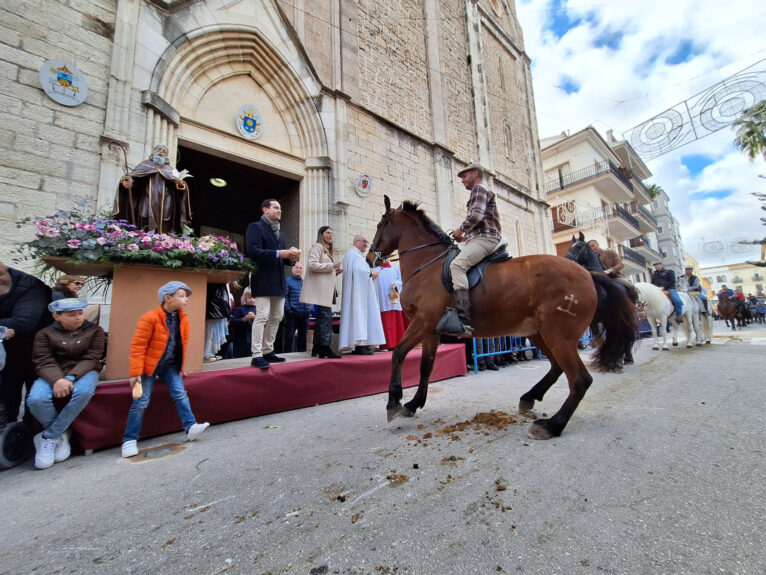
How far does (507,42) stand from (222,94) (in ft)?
54.5

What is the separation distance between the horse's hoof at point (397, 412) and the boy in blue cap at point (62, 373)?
2605 millimetres

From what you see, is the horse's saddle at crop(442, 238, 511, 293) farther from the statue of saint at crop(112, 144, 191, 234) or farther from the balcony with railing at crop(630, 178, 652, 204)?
the balcony with railing at crop(630, 178, 652, 204)

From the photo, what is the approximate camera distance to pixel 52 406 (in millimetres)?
2576

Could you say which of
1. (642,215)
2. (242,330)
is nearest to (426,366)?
(242,330)

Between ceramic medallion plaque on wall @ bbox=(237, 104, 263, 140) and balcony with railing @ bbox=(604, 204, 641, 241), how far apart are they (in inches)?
951

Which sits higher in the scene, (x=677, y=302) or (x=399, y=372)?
(x=677, y=302)

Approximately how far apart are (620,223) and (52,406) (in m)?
29.3

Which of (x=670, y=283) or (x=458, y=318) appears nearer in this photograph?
(x=458, y=318)

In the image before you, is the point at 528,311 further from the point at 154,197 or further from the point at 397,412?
the point at 154,197

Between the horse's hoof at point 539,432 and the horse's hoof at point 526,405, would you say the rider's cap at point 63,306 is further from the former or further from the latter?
the horse's hoof at point 526,405

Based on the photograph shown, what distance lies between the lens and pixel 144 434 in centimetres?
299

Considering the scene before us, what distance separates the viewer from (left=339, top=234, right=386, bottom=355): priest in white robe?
491 centimetres

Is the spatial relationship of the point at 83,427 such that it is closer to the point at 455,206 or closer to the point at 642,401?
the point at 642,401

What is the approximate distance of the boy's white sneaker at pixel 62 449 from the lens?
2586mm
